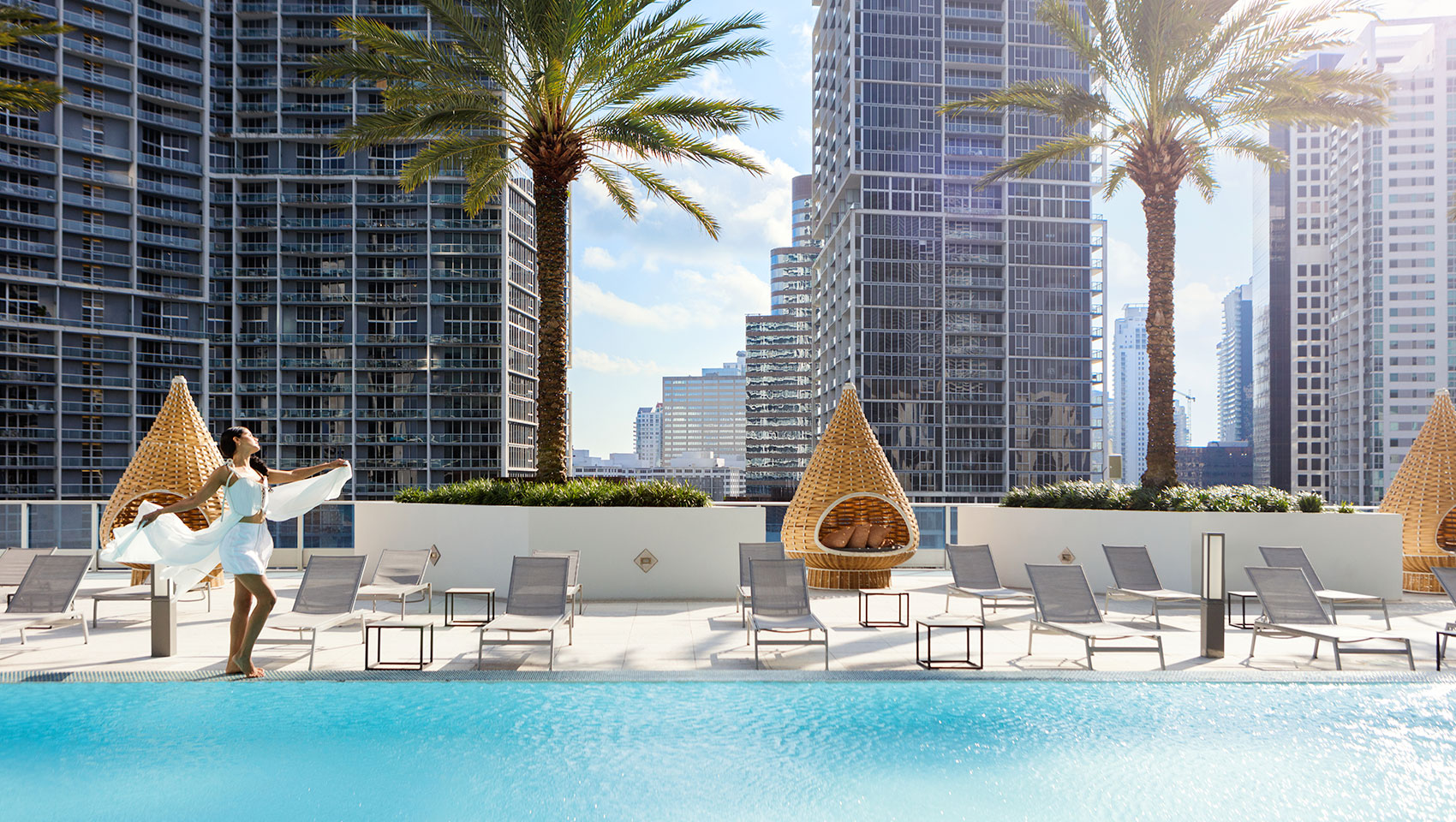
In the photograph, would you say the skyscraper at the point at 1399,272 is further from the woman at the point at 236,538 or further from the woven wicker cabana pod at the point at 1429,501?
the woman at the point at 236,538

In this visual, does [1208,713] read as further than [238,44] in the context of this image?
No

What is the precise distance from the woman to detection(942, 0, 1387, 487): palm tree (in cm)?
1217

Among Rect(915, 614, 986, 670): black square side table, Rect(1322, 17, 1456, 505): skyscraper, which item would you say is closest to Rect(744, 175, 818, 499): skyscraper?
Rect(1322, 17, 1456, 505): skyscraper

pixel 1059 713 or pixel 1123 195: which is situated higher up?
pixel 1123 195

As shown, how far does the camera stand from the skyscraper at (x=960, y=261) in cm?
8631

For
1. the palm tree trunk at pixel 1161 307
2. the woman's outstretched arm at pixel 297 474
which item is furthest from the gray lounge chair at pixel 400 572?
the palm tree trunk at pixel 1161 307

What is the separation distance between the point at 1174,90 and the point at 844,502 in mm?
8660

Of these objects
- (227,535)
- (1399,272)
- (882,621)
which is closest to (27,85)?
(227,535)

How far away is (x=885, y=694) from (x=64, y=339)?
7127 centimetres

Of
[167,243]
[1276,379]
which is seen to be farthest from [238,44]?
[1276,379]

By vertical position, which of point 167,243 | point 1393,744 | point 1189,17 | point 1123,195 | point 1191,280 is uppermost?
point 1191,280

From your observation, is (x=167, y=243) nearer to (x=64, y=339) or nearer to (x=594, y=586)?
(x=64, y=339)

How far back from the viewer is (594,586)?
11.7 m

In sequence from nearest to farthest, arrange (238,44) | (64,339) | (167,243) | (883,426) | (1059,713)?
1. (1059,713)
2. (64,339)
3. (167,243)
4. (238,44)
5. (883,426)
